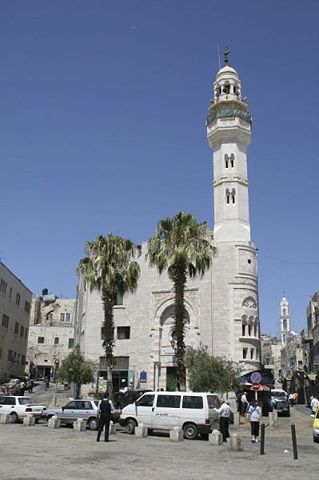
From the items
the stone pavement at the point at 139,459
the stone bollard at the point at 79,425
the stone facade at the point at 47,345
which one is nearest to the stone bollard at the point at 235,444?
the stone pavement at the point at 139,459

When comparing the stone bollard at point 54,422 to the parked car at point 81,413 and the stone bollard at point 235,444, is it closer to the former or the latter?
the parked car at point 81,413

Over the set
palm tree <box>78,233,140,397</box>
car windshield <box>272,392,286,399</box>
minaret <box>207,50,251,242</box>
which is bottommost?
car windshield <box>272,392,286,399</box>

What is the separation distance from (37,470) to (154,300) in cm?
3858

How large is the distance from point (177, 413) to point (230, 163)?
35.0 meters

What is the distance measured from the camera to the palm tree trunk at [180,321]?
1141 inches

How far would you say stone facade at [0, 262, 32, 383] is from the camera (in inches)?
2191

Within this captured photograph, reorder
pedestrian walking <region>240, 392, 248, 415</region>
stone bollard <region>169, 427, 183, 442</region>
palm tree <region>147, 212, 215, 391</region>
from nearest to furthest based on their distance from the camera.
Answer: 1. stone bollard <region>169, 427, 183, 442</region>
2. palm tree <region>147, 212, 215, 391</region>
3. pedestrian walking <region>240, 392, 248, 415</region>

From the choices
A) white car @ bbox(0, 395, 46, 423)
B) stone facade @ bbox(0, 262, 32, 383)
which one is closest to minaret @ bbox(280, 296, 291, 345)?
stone facade @ bbox(0, 262, 32, 383)

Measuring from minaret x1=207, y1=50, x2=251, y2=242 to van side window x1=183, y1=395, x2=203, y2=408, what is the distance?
95.7 ft

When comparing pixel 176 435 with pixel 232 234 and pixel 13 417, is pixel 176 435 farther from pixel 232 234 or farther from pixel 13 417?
pixel 232 234

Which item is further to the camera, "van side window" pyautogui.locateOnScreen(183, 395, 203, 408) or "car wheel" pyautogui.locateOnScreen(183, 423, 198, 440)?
"van side window" pyautogui.locateOnScreen(183, 395, 203, 408)

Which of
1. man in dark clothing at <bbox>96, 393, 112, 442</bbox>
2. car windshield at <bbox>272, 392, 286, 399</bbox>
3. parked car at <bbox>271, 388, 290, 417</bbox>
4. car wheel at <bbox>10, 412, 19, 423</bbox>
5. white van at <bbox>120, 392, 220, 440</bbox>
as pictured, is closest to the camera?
man in dark clothing at <bbox>96, 393, 112, 442</bbox>

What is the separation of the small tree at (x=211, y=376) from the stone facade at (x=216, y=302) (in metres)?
11.8

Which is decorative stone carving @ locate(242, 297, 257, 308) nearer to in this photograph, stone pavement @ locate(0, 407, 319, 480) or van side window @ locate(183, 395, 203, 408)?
stone pavement @ locate(0, 407, 319, 480)
